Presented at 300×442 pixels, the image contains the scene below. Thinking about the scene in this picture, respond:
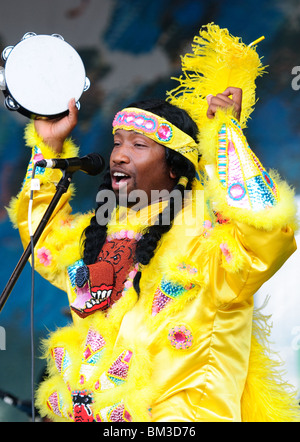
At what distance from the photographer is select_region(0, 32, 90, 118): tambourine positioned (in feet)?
7.16

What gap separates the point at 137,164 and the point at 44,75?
1.64ft

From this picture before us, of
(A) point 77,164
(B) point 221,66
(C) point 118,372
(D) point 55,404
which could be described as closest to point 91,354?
(C) point 118,372

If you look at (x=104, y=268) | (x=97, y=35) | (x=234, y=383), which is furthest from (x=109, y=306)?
(x=97, y=35)

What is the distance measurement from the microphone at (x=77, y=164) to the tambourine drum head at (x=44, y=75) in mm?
347

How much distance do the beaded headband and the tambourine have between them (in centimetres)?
23

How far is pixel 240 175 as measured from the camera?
1.87 m

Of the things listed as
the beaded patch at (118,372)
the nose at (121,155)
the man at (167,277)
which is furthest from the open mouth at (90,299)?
the nose at (121,155)

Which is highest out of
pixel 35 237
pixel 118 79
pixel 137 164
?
pixel 118 79

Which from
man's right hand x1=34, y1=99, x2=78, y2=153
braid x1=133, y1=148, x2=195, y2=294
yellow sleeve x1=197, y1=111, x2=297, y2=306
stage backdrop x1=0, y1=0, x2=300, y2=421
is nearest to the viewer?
yellow sleeve x1=197, y1=111, x2=297, y2=306

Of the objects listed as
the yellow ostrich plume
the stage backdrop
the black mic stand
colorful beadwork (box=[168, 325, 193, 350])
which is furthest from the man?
the stage backdrop

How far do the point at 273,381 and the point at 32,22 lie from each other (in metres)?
2.41

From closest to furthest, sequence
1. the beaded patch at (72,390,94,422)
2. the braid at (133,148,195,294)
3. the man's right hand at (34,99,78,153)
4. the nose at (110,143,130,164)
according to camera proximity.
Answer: the beaded patch at (72,390,94,422) < the braid at (133,148,195,294) < the nose at (110,143,130,164) < the man's right hand at (34,99,78,153)

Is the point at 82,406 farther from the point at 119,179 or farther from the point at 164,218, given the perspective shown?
the point at 119,179

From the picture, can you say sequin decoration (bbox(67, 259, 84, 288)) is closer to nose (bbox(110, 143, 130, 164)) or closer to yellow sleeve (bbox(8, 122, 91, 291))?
yellow sleeve (bbox(8, 122, 91, 291))
